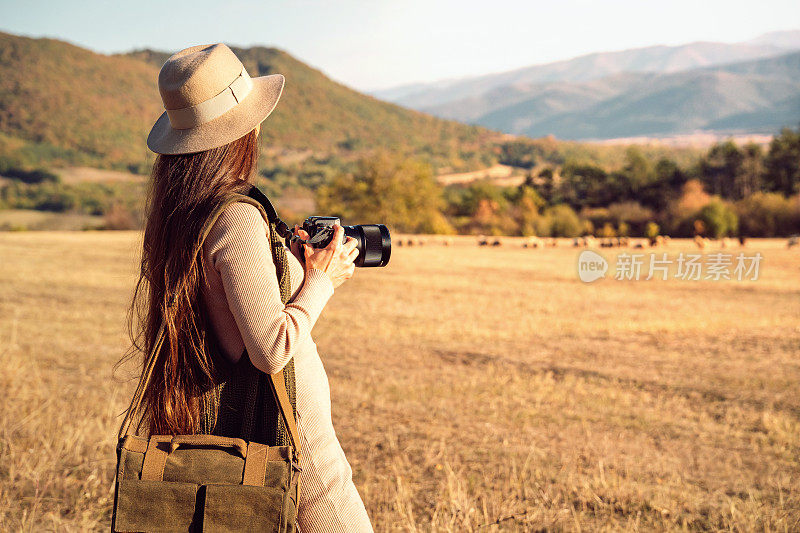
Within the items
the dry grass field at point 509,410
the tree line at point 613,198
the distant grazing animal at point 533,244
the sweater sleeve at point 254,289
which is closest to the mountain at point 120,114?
the tree line at point 613,198

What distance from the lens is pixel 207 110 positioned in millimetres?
1816

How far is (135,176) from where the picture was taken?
3780 inches

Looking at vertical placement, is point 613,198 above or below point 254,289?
above

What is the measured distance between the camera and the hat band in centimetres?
182

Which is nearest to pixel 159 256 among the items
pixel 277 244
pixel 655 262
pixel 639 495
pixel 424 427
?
pixel 277 244

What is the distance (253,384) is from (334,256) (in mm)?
434

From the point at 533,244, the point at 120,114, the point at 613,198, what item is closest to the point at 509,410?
the point at 533,244

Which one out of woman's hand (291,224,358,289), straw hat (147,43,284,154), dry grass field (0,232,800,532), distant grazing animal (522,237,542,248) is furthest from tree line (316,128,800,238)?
straw hat (147,43,284,154)

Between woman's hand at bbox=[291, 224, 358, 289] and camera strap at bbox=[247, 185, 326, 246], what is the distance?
27 millimetres

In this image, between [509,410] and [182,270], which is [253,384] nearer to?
[182,270]

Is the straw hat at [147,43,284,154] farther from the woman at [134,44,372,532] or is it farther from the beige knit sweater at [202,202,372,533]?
the beige knit sweater at [202,202,372,533]

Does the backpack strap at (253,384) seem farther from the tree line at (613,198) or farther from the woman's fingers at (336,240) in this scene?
the tree line at (613,198)

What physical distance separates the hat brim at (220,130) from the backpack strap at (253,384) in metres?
0.18

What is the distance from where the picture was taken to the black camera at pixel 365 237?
6.56ft
